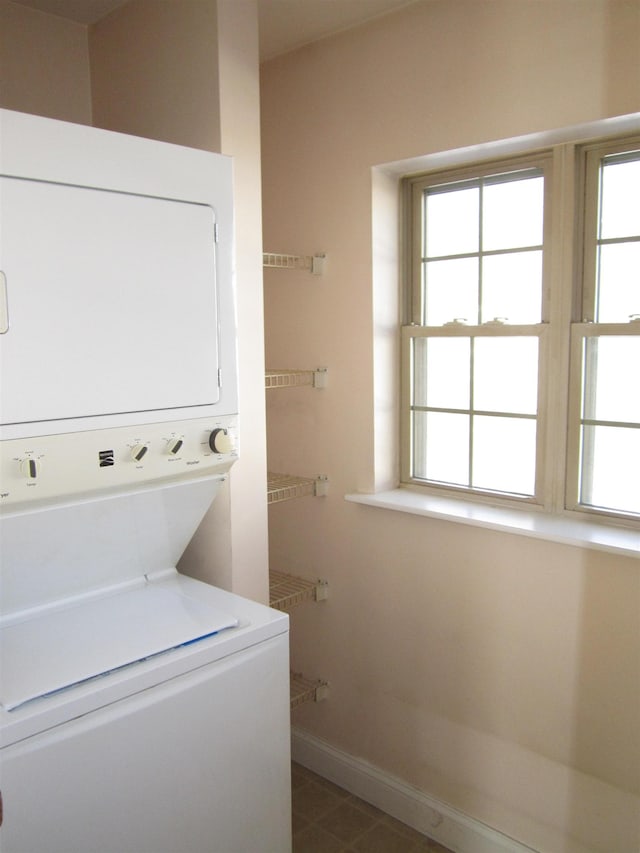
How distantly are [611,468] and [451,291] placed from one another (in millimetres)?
784

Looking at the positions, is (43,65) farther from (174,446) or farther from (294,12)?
(174,446)

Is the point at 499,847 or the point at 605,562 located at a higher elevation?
the point at 605,562

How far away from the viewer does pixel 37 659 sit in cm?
146

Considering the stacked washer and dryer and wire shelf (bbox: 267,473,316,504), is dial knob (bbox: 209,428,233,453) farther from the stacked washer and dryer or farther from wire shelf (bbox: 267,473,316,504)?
wire shelf (bbox: 267,473,316,504)

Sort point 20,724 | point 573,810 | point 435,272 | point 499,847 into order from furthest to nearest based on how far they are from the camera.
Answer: point 435,272 → point 499,847 → point 573,810 → point 20,724

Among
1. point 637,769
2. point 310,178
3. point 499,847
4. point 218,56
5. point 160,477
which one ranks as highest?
point 218,56

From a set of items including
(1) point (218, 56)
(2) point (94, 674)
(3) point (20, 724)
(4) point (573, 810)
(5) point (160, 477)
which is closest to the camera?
(3) point (20, 724)

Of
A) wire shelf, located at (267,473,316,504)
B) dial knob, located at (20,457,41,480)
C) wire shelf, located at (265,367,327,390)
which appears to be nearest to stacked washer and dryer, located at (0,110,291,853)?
dial knob, located at (20,457,41,480)

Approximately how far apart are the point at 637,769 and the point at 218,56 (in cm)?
226

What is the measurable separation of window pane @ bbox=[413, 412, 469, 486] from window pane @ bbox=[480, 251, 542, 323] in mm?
376

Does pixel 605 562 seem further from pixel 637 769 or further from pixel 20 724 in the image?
pixel 20 724

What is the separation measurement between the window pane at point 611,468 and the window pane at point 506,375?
214 mm

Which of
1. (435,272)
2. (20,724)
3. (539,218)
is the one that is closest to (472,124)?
(539,218)

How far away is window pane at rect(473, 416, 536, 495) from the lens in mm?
2242
